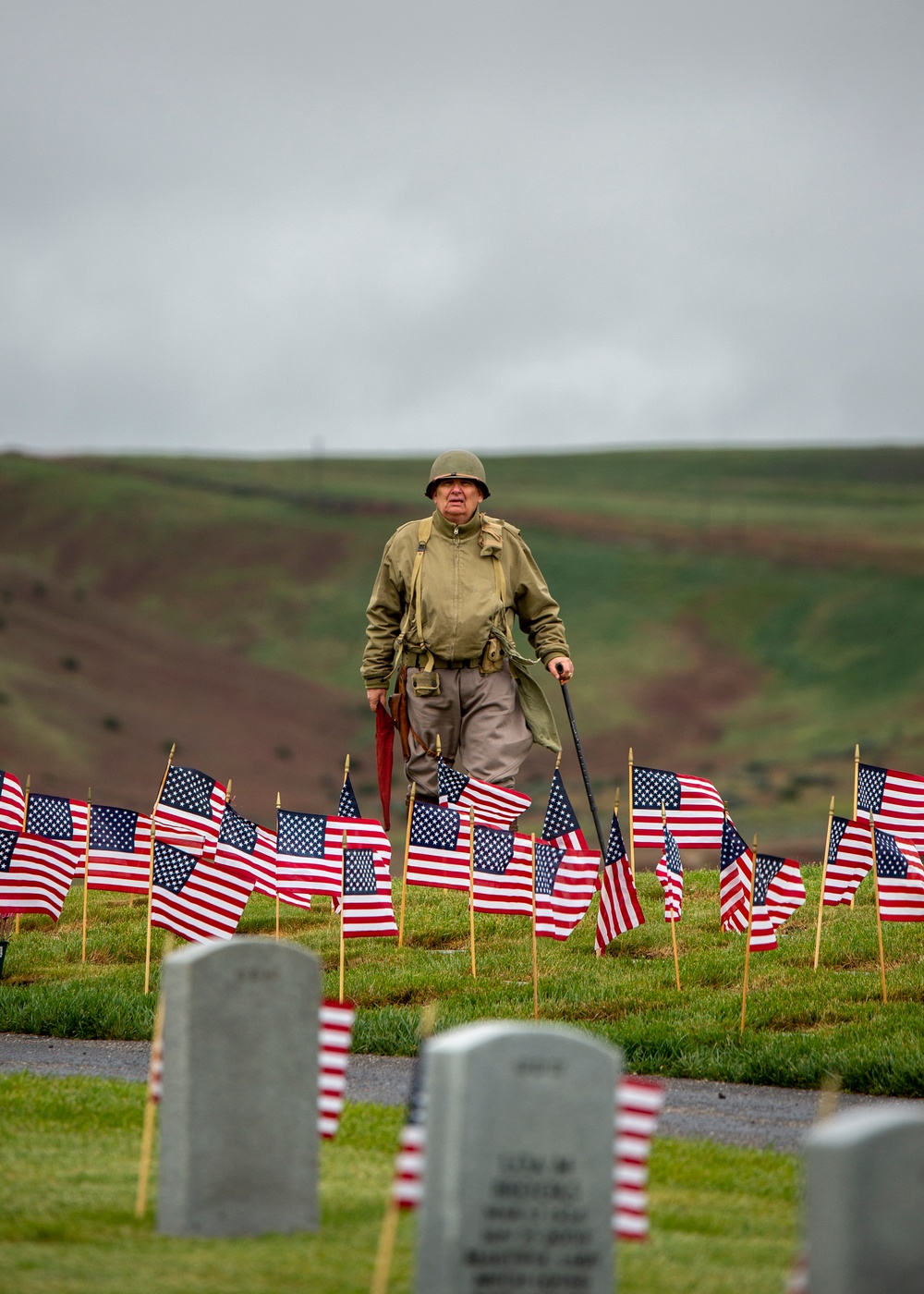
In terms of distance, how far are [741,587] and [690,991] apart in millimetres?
88905

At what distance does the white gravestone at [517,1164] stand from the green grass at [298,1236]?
43 centimetres

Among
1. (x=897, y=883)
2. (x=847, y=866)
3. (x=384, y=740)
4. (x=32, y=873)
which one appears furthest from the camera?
(x=384, y=740)

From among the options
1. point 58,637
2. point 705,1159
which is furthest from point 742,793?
point 705,1159

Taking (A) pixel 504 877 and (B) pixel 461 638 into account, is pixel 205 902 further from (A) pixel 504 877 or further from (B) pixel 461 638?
(B) pixel 461 638

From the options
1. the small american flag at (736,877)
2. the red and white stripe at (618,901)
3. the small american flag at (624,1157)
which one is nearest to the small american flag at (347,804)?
the red and white stripe at (618,901)

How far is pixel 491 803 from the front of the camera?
10.1 m

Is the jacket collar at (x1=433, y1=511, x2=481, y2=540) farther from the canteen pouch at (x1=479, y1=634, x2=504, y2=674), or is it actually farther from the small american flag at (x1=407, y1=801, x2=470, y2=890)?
the small american flag at (x1=407, y1=801, x2=470, y2=890)

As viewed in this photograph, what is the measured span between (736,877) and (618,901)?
0.79 metres

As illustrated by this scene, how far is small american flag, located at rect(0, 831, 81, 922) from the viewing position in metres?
10.4

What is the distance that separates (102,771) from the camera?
57.4 meters

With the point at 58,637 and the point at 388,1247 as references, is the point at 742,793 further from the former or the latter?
the point at 388,1247

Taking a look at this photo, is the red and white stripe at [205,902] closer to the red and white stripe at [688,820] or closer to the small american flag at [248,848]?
the small american flag at [248,848]

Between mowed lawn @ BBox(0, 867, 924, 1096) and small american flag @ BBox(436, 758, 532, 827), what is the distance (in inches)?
32.5

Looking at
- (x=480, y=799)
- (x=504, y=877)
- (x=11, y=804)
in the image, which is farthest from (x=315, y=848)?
(x=11, y=804)
